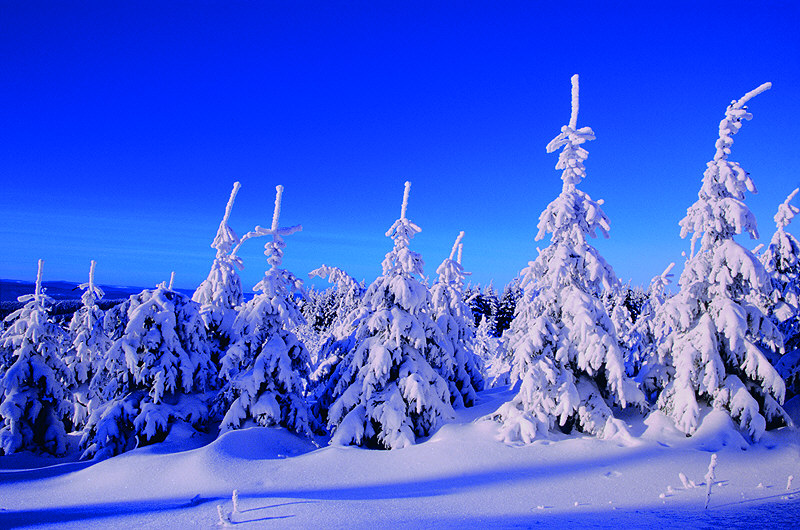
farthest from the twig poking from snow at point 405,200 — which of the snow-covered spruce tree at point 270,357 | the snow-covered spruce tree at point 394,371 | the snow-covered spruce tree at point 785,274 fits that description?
the snow-covered spruce tree at point 785,274

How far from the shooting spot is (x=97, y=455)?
16.0m

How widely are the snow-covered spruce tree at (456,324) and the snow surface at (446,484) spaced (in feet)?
20.8

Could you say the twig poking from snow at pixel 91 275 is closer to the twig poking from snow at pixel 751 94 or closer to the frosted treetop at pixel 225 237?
the frosted treetop at pixel 225 237

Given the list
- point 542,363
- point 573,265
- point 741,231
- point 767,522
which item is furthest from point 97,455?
point 741,231

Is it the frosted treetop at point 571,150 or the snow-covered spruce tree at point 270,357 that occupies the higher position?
the frosted treetop at point 571,150

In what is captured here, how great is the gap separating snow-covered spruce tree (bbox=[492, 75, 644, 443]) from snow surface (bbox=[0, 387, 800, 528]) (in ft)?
2.74

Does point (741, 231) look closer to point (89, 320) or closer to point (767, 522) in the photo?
point (767, 522)

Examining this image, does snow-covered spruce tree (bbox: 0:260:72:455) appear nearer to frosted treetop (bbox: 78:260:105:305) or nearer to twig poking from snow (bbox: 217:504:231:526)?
frosted treetop (bbox: 78:260:105:305)

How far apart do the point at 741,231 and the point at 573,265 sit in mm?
4521

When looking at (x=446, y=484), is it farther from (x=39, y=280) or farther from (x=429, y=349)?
(x=39, y=280)

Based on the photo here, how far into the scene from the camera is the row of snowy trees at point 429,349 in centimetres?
1215

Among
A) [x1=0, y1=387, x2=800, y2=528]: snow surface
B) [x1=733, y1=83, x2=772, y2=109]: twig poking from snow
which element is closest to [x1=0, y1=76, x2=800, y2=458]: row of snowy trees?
[x1=733, y1=83, x2=772, y2=109]: twig poking from snow

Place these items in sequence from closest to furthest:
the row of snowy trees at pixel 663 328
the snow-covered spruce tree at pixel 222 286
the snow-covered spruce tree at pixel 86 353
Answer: the row of snowy trees at pixel 663 328 < the snow-covered spruce tree at pixel 222 286 < the snow-covered spruce tree at pixel 86 353

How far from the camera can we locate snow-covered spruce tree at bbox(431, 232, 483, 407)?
20.5m
